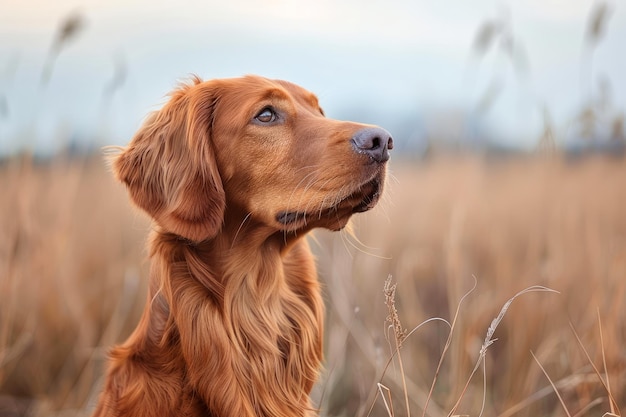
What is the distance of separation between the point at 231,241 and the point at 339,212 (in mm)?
407

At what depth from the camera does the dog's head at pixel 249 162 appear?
2236 millimetres

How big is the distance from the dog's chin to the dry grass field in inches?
35.9

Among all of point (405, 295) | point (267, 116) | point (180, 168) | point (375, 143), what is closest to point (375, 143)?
point (375, 143)

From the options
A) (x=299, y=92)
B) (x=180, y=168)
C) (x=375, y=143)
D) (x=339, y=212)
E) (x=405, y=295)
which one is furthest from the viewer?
(x=405, y=295)

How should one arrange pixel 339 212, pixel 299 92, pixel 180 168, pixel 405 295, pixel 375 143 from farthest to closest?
pixel 405 295, pixel 299 92, pixel 180 168, pixel 339 212, pixel 375 143

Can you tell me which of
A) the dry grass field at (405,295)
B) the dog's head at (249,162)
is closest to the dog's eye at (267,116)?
the dog's head at (249,162)

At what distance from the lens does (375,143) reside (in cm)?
221

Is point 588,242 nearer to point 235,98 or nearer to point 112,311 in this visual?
point 235,98

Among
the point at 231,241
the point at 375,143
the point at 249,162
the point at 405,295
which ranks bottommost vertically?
the point at 405,295

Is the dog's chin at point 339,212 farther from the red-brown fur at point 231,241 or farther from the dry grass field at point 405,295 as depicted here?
the dry grass field at point 405,295

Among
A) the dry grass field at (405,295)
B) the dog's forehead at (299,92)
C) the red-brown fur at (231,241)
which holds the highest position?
the dog's forehead at (299,92)

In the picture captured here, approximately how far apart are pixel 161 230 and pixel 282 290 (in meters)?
0.49

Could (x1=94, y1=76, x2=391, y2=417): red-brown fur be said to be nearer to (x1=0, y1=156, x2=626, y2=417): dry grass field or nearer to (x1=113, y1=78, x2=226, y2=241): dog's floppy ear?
(x1=113, y1=78, x2=226, y2=241): dog's floppy ear

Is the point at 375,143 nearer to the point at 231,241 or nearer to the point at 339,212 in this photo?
the point at 339,212
